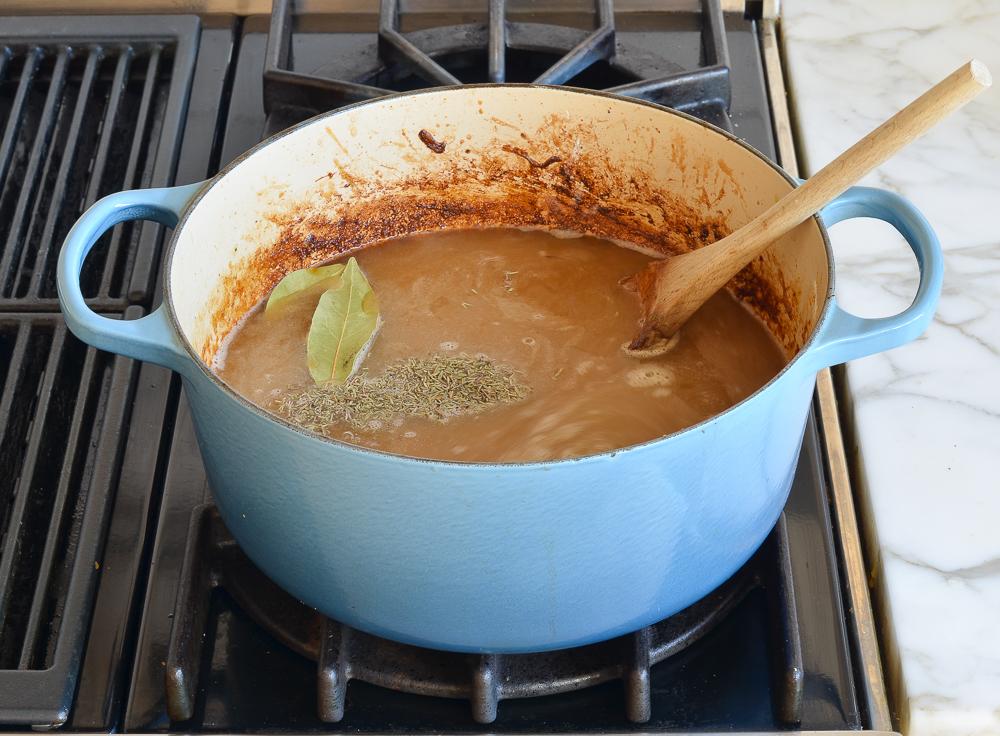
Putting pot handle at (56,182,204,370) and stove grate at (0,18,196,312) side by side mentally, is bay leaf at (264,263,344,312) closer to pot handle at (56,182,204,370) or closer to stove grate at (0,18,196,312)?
stove grate at (0,18,196,312)

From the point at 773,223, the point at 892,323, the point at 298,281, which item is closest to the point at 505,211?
the point at 298,281

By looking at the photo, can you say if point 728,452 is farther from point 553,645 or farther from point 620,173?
point 620,173

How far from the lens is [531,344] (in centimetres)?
88

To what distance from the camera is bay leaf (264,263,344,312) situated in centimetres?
92

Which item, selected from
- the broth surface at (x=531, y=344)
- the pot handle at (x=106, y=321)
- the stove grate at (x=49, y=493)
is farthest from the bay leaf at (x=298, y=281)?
the pot handle at (x=106, y=321)

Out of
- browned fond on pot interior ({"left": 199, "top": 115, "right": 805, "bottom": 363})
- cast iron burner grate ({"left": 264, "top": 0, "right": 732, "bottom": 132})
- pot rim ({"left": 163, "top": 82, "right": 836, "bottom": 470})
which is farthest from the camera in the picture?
cast iron burner grate ({"left": 264, "top": 0, "right": 732, "bottom": 132})

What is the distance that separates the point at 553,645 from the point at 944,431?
36 centimetres

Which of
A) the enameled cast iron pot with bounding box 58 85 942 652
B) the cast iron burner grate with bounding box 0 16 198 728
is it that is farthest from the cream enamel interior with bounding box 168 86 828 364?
the cast iron burner grate with bounding box 0 16 198 728

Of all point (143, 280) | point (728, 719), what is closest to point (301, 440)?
point (728, 719)

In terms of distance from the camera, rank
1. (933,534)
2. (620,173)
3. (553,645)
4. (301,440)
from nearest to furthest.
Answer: (301,440) < (553,645) < (933,534) < (620,173)

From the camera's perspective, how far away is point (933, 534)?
778mm

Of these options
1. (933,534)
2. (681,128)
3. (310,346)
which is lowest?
(933,534)

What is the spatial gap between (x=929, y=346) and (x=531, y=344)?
1.04 feet

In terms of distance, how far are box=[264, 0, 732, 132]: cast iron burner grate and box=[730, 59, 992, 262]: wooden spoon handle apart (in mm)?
309
